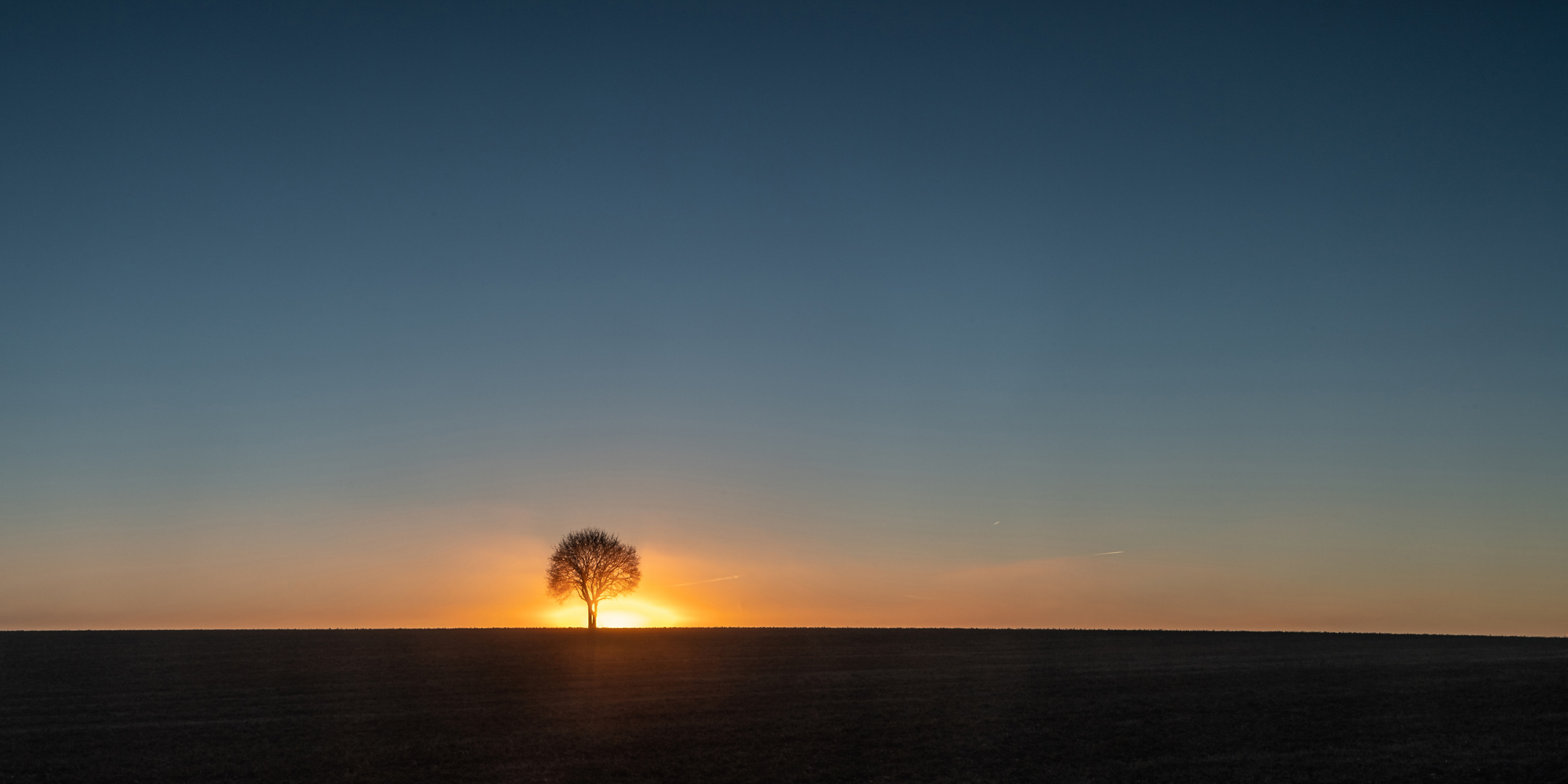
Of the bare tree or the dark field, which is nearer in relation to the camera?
the dark field

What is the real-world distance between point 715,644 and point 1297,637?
43.5 metres

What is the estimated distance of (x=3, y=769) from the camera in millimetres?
25922

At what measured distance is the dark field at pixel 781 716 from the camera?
85.4ft

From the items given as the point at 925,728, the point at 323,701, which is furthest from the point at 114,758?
the point at 925,728

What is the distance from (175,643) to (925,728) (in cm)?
5648

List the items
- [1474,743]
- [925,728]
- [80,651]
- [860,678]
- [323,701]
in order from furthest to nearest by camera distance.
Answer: [80,651], [860,678], [323,701], [925,728], [1474,743]

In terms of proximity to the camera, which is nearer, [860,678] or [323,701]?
[323,701]

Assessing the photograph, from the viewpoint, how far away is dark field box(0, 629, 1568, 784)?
1025 inches

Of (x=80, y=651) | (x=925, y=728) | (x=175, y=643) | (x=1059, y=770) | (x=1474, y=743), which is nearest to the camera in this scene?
(x=1059, y=770)

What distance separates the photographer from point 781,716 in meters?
34.4

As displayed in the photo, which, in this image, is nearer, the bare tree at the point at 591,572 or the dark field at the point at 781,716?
the dark field at the point at 781,716

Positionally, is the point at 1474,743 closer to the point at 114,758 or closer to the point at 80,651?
the point at 114,758

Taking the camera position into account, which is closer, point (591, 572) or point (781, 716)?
point (781, 716)

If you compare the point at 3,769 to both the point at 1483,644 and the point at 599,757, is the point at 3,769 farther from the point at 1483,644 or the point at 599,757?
the point at 1483,644
